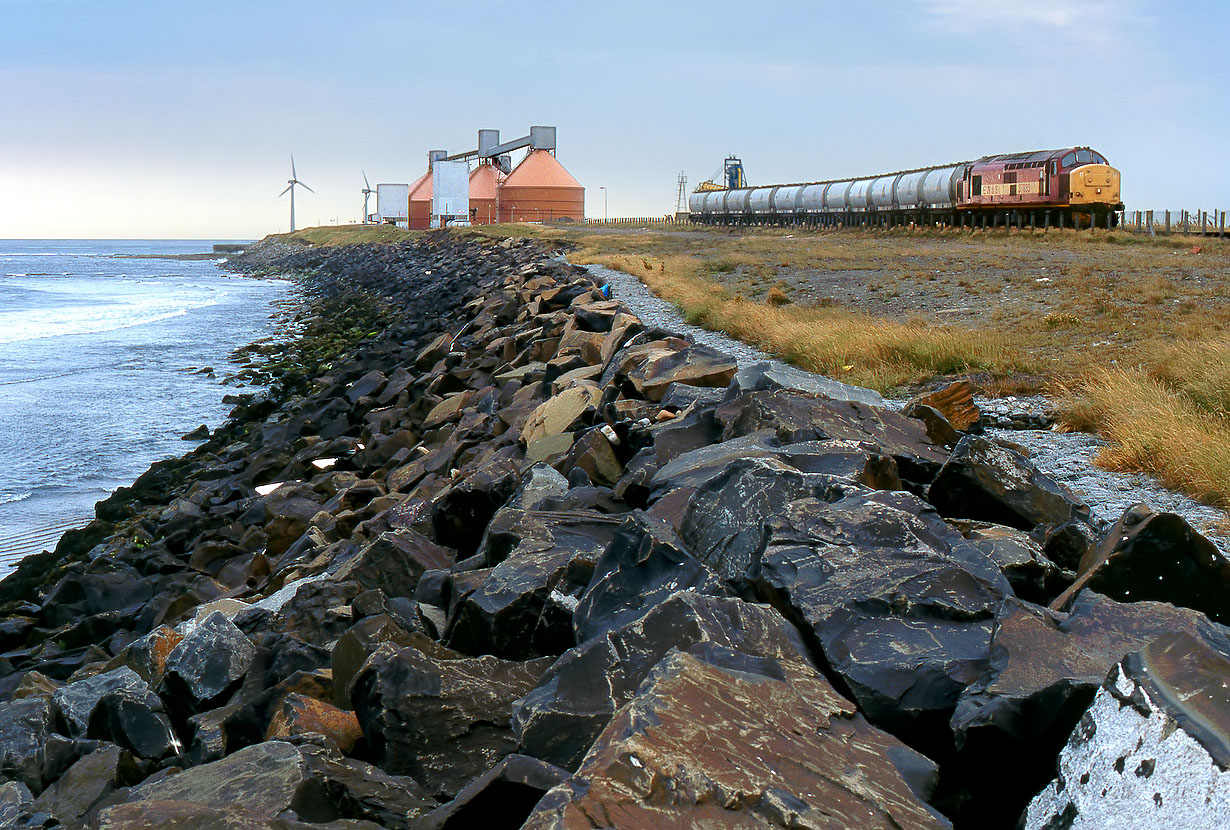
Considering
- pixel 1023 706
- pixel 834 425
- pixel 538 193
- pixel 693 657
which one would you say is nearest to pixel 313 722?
pixel 693 657

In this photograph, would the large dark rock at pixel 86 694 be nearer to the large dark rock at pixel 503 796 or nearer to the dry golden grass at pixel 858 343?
→ the large dark rock at pixel 503 796

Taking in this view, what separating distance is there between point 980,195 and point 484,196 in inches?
1576

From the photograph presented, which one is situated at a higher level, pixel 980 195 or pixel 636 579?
pixel 980 195

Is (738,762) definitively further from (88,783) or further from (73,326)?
(73,326)

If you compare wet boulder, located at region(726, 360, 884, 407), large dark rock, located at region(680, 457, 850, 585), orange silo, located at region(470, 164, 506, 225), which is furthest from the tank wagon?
large dark rock, located at region(680, 457, 850, 585)

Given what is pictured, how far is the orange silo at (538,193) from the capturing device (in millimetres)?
71000

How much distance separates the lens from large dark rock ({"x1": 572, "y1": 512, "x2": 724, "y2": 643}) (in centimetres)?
320

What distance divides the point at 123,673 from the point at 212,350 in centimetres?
2550

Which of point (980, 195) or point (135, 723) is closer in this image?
point (135, 723)

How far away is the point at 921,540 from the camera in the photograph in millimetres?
3285

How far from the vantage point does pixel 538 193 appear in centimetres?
7100

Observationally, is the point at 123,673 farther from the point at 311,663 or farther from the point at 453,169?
the point at 453,169

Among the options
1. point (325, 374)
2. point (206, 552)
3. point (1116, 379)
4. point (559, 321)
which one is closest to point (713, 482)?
point (1116, 379)

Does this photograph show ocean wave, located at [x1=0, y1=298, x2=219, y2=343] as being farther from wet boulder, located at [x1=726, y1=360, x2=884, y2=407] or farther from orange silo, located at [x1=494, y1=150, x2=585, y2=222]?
wet boulder, located at [x1=726, y1=360, x2=884, y2=407]
